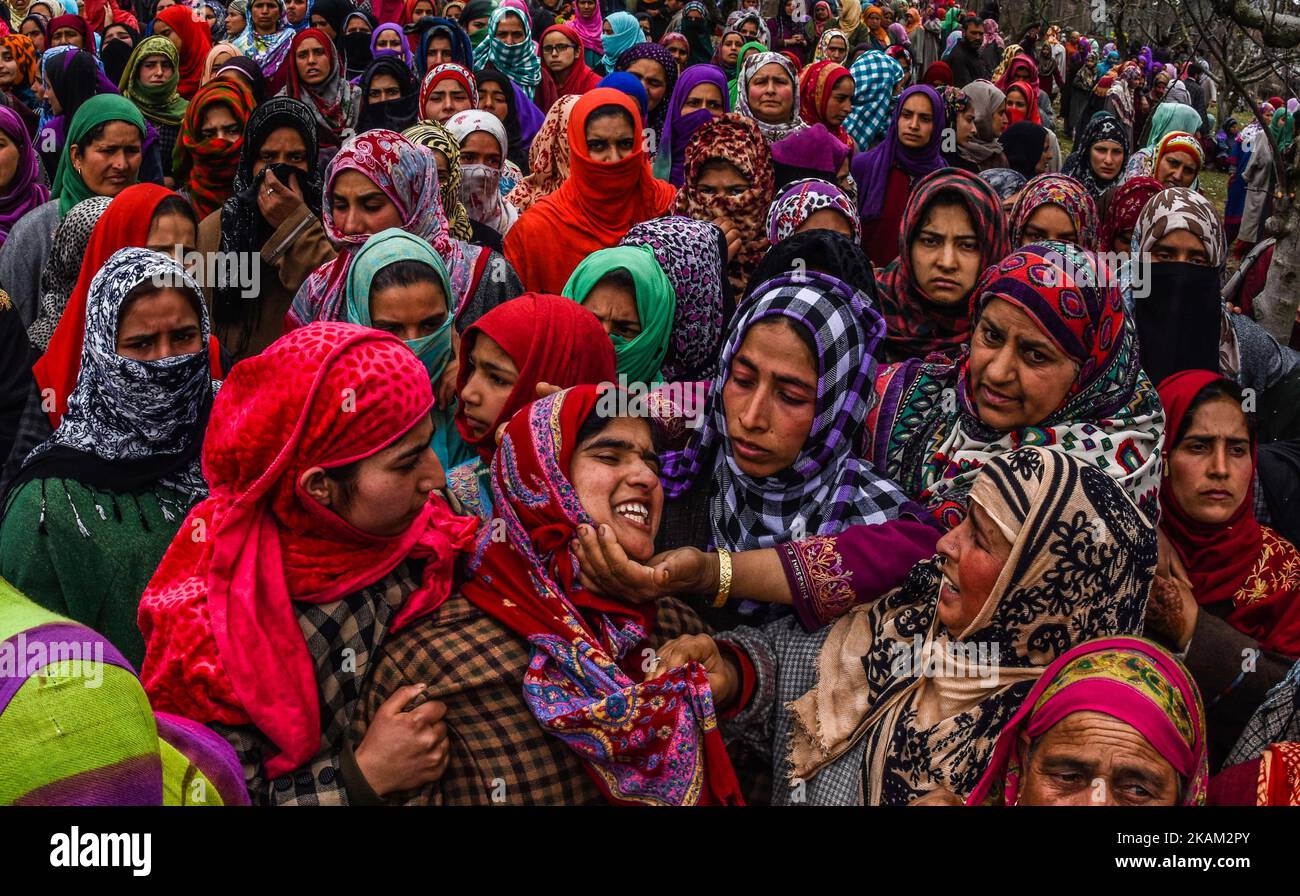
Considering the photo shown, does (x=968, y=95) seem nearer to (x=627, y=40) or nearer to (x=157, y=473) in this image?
(x=627, y=40)

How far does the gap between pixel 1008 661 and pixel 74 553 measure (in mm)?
2095

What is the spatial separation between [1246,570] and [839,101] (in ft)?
17.7

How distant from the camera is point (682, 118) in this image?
7672 millimetres

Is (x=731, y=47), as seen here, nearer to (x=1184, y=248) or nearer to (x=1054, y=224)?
(x=1054, y=224)

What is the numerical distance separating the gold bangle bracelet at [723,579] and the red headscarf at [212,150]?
4417 mm

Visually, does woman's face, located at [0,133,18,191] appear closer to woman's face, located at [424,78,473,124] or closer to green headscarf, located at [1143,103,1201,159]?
woman's face, located at [424,78,473,124]

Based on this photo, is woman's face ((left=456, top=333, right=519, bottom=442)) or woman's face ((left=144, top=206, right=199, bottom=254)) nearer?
woman's face ((left=456, top=333, right=519, bottom=442))

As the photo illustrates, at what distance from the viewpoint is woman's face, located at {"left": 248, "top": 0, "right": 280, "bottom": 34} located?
10.0 m

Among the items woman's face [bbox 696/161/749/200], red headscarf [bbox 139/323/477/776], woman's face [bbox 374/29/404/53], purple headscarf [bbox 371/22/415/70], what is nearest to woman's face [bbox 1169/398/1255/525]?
red headscarf [bbox 139/323/477/776]

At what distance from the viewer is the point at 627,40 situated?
11.9 meters

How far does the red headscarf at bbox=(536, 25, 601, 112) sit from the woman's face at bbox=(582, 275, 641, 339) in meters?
5.87

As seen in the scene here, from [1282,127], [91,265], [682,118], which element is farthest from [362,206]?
[1282,127]

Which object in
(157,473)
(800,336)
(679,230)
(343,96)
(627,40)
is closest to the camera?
(800,336)

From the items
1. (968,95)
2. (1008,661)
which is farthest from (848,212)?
(968,95)
